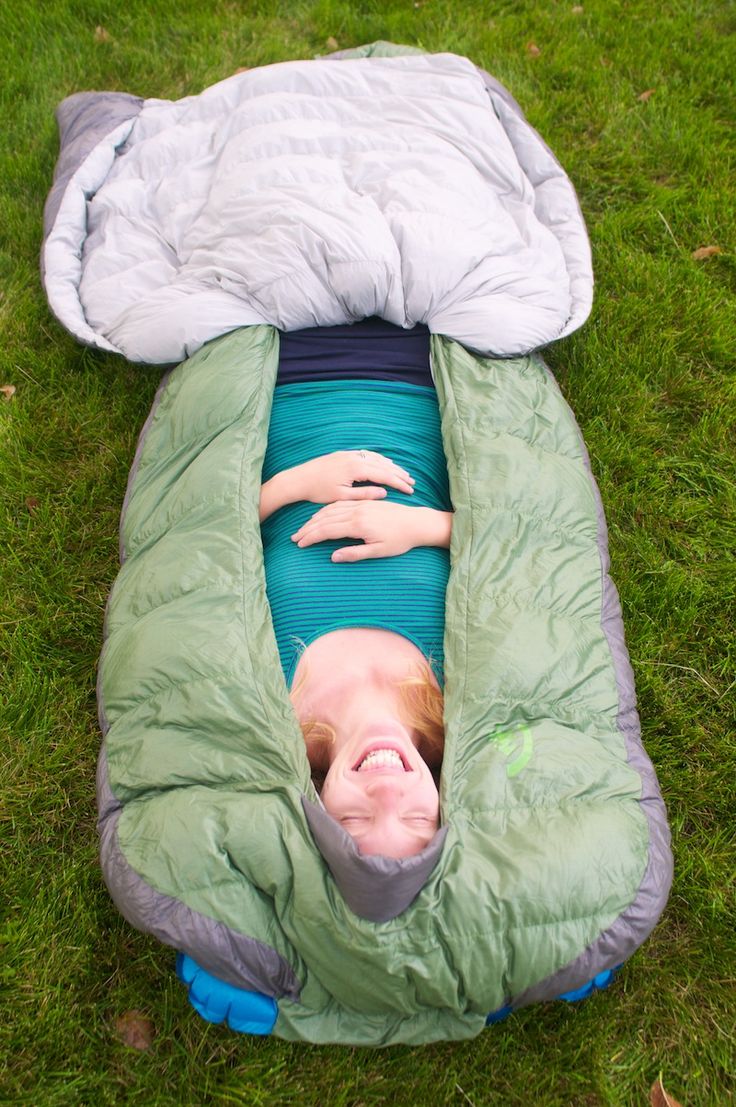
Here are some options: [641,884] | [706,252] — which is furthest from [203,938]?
[706,252]

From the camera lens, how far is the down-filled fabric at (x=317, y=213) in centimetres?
281

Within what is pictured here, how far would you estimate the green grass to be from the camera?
2234mm

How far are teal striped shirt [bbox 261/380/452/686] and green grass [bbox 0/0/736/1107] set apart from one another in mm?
747

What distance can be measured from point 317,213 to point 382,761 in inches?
70.4

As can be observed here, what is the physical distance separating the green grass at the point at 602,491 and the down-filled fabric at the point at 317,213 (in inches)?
14.1

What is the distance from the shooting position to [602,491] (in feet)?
10.3

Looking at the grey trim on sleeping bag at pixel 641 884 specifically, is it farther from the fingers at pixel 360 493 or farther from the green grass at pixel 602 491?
the fingers at pixel 360 493

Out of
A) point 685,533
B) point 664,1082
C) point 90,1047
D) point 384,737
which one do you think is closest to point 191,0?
point 685,533

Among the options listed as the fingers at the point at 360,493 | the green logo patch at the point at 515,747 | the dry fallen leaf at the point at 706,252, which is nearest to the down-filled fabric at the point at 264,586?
the green logo patch at the point at 515,747

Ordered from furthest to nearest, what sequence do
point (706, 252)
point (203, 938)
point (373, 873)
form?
point (706, 252), point (203, 938), point (373, 873)

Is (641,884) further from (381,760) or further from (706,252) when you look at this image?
(706,252)

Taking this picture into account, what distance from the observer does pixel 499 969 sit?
6.23 feet

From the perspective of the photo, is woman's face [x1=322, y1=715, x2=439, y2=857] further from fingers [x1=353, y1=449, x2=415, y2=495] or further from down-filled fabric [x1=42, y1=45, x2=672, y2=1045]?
fingers [x1=353, y1=449, x2=415, y2=495]

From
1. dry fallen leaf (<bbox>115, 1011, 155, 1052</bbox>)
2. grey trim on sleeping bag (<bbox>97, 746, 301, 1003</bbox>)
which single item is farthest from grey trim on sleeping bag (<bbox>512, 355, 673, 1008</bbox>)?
dry fallen leaf (<bbox>115, 1011, 155, 1052</bbox>)
